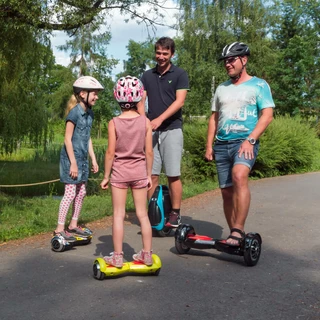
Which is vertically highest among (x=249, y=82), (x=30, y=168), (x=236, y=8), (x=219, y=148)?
(x=236, y=8)

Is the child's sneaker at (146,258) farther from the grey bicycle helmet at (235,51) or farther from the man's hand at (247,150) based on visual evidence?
the grey bicycle helmet at (235,51)

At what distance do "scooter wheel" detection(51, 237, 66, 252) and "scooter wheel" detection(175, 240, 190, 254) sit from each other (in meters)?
1.17

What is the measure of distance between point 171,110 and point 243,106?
124 cm

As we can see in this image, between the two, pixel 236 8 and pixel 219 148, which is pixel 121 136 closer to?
pixel 219 148

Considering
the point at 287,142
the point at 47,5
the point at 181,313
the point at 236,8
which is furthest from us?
the point at 236,8

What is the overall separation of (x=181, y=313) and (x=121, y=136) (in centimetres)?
177

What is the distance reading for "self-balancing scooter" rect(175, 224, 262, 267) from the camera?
5.81 metres

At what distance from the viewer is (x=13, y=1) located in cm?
815

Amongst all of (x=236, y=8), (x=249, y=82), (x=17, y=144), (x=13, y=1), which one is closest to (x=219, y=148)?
(x=249, y=82)

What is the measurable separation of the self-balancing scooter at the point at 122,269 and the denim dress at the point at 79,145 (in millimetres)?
1764

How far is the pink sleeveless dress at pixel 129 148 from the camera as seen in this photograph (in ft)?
18.0

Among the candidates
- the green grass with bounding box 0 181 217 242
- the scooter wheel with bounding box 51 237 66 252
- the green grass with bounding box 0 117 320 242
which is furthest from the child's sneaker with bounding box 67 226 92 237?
the green grass with bounding box 0 117 320 242

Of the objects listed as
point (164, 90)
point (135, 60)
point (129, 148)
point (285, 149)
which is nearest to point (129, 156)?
point (129, 148)

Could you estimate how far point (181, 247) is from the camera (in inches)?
249
